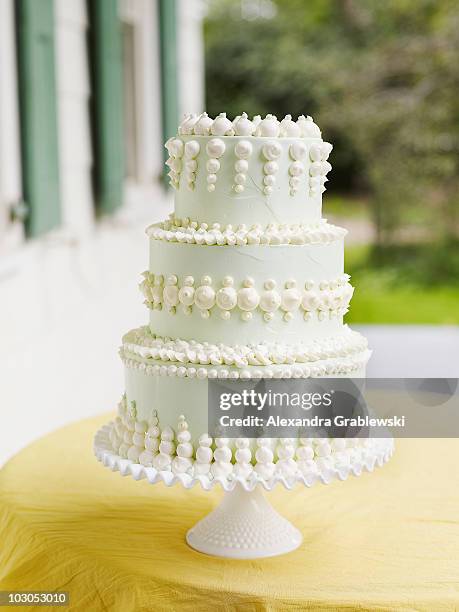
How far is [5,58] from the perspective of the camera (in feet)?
11.9

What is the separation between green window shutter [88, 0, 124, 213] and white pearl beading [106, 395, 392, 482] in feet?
10.0

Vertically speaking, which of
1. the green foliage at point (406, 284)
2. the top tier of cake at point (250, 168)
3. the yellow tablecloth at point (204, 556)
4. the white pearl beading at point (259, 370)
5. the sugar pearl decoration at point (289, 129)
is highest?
the sugar pearl decoration at point (289, 129)

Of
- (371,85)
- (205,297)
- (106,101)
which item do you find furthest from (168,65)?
(371,85)

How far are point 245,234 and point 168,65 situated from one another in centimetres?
453

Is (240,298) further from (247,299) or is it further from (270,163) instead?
(270,163)

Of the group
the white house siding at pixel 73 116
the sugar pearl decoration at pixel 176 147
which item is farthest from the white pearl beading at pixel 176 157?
the white house siding at pixel 73 116

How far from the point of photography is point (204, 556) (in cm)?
208

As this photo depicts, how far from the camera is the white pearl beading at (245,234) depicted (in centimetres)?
197

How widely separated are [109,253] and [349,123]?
6.21 metres

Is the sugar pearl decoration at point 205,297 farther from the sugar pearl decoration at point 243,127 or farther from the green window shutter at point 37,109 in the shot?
the green window shutter at point 37,109

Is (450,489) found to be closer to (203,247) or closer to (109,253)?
(203,247)

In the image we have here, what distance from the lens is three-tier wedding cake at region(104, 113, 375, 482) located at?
1.95 meters

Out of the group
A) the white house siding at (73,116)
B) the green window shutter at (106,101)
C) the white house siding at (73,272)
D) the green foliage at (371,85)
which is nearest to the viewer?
the white house siding at (73,272)

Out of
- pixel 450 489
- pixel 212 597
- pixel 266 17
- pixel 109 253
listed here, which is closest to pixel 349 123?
pixel 266 17
